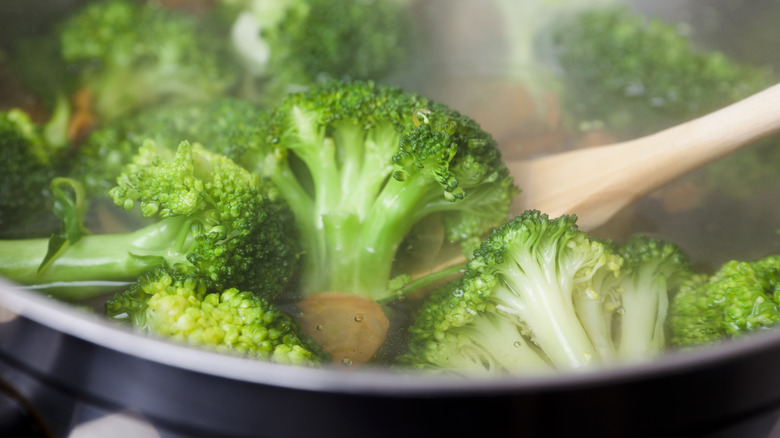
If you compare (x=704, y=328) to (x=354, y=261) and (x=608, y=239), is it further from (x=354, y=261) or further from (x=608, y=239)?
(x=354, y=261)

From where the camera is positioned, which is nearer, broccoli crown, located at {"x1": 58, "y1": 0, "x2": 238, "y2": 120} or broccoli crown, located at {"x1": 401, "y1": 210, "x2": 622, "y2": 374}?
broccoli crown, located at {"x1": 401, "y1": 210, "x2": 622, "y2": 374}

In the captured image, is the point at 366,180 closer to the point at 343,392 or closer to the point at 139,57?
the point at 343,392

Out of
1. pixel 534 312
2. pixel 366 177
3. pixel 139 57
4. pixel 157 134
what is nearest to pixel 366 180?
pixel 366 177

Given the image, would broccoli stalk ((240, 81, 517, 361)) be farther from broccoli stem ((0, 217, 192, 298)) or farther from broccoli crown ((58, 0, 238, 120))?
broccoli crown ((58, 0, 238, 120))

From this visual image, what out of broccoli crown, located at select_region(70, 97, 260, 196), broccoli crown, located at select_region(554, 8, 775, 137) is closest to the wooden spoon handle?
broccoli crown, located at select_region(554, 8, 775, 137)

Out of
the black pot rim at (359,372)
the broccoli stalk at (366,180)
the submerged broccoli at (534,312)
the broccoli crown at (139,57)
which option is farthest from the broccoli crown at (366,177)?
the broccoli crown at (139,57)

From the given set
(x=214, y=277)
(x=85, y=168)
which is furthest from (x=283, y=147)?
(x=85, y=168)

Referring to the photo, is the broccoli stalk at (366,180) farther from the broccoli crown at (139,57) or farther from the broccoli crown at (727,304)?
the broccoli crown at (139,57)
